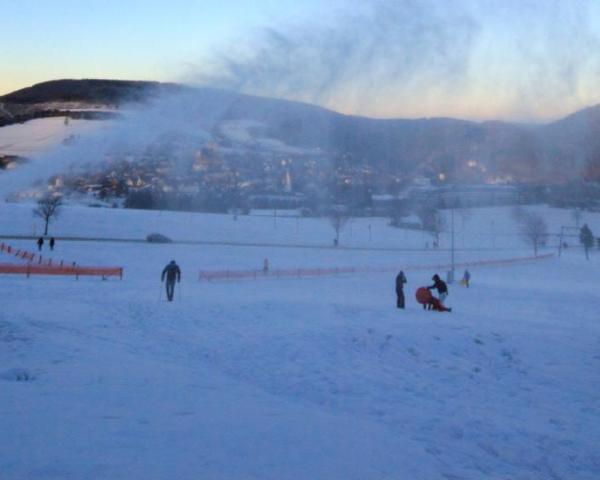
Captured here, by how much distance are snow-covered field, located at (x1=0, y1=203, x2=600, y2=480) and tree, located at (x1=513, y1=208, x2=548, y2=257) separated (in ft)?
150

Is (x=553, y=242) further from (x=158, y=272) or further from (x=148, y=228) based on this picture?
(x=158, y=272)

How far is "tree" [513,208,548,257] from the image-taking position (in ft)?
203

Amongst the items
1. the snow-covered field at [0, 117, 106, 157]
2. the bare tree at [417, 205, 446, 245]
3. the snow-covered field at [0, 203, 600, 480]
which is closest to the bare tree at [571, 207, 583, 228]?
the bare tree at [417, 205, 446, 245]

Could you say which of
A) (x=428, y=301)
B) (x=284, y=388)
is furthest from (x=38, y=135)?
(x=428, y=301)

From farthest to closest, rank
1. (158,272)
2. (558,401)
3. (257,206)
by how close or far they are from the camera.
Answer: (257,206)
(158,272)
(558,401)

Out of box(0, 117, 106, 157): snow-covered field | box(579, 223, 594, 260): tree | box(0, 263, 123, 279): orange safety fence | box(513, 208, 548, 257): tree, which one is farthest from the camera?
box(513, 208, 548, 257): tree

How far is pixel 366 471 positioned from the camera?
17.8 feet

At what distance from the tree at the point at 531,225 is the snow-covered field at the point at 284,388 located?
45.7 metres

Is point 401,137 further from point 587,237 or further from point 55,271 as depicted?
point 55,271

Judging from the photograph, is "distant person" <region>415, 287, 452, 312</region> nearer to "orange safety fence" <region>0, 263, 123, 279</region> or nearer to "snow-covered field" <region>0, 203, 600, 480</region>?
"snow-covered field" <region>0, 203, 600, 480</region>

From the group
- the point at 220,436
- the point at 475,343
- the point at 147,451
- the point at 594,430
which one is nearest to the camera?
the point at 147,451

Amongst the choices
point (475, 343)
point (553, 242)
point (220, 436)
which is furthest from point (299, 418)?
point (553, 242)

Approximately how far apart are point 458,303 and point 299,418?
13546 millimetres

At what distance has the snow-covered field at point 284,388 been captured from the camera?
5.41 metres
